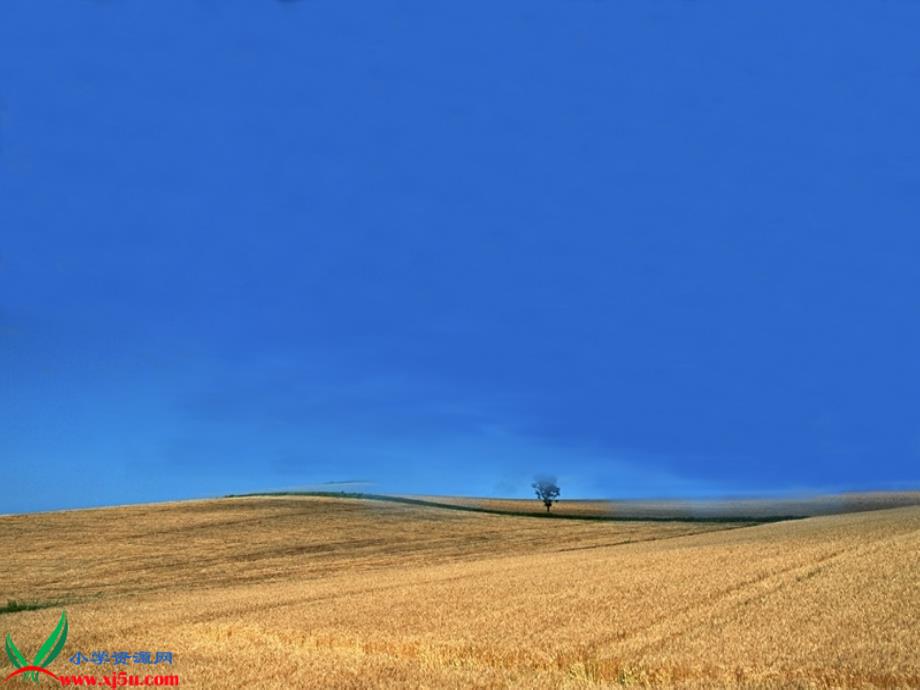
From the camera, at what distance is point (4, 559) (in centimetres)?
3662

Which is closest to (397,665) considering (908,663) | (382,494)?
(908,663)

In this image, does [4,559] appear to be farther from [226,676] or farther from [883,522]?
[883,522]

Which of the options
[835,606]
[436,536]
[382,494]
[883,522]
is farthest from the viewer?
[382,494]

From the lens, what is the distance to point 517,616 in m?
15.5

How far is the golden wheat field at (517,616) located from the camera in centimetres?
1091

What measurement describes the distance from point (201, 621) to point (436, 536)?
93.3 ft
